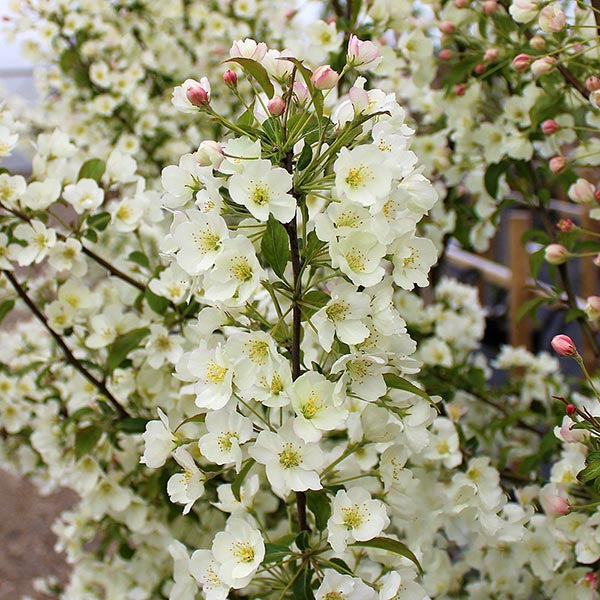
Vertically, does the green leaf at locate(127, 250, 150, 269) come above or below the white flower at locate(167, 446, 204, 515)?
below

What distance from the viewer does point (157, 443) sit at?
33.9 inches

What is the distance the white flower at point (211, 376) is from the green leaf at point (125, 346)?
17.0 inches

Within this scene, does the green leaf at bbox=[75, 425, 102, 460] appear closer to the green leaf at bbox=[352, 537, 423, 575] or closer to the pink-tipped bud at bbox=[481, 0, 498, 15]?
the green leaf at bbox=[352, 537, 423, 575]

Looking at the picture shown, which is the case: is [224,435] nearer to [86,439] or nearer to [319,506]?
[319,506]

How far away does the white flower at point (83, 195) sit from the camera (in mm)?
1193

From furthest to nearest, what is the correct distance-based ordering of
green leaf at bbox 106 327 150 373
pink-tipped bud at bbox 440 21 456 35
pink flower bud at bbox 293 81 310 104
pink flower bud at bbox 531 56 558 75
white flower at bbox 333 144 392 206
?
A: pink-tipped bud at bbox 440 21 456 35 < green leaf at bbox 106 327 150 373 < pink flower bud at bbox 531 56 558 75 < pink flower bud at bbox 293 81 310 104 < white flower at bbox 333 144 392 206

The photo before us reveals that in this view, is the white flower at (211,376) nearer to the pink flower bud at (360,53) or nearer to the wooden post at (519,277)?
the pink flower bud at (360,53)

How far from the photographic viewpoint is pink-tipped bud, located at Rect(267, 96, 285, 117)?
2.49 feet

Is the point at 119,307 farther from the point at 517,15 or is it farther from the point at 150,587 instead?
the point at 517,15

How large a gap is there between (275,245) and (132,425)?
609mm

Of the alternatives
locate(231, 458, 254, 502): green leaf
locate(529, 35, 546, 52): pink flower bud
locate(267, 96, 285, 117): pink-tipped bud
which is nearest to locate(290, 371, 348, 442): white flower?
locate(231, 458, 254, 502): green leaf

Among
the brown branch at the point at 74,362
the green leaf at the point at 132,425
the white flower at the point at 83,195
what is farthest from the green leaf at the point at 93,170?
the green leaf at the point at 132,425

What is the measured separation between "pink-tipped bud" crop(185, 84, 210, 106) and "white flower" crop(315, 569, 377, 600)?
0.50 metres

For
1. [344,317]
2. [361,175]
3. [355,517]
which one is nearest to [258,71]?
[361,175]
